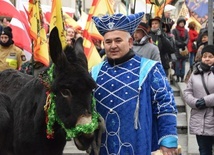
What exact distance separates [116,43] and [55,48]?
53 cm

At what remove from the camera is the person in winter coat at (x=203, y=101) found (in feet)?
30.6

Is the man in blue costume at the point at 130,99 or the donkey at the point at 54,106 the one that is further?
the man in blue costume at the point at 130,99

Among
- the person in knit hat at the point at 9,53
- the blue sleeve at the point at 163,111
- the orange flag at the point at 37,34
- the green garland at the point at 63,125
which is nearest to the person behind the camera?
the green garland at the point at 63,125

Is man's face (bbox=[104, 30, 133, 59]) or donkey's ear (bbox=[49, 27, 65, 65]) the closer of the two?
donkey's ear (bbox=[49, 27, 65, 65])

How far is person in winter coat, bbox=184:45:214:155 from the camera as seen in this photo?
9.34m

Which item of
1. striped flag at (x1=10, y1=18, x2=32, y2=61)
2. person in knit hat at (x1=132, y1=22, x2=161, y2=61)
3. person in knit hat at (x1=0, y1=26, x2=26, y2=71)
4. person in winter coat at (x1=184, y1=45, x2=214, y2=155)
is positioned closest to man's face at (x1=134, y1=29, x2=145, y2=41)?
person in knit hat at (x1=132, y1=22, x2=161, y2=61)

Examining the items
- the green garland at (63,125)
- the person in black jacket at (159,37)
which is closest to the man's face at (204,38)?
the person in black jacket at (159,37)

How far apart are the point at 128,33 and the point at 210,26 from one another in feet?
19.8

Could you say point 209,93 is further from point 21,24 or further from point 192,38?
point 192,38

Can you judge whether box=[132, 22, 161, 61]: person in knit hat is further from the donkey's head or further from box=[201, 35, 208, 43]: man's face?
the donkey's head

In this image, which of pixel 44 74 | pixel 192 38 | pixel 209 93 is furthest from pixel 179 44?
pixel 44 74

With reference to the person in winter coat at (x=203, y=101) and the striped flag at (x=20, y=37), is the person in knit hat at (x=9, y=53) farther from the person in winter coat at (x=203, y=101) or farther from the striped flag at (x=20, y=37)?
the person in winter coat at (x=203, y=101)

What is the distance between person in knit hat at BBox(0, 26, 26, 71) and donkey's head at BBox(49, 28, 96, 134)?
711 centimetres

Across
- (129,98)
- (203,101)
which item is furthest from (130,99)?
(203,101)
